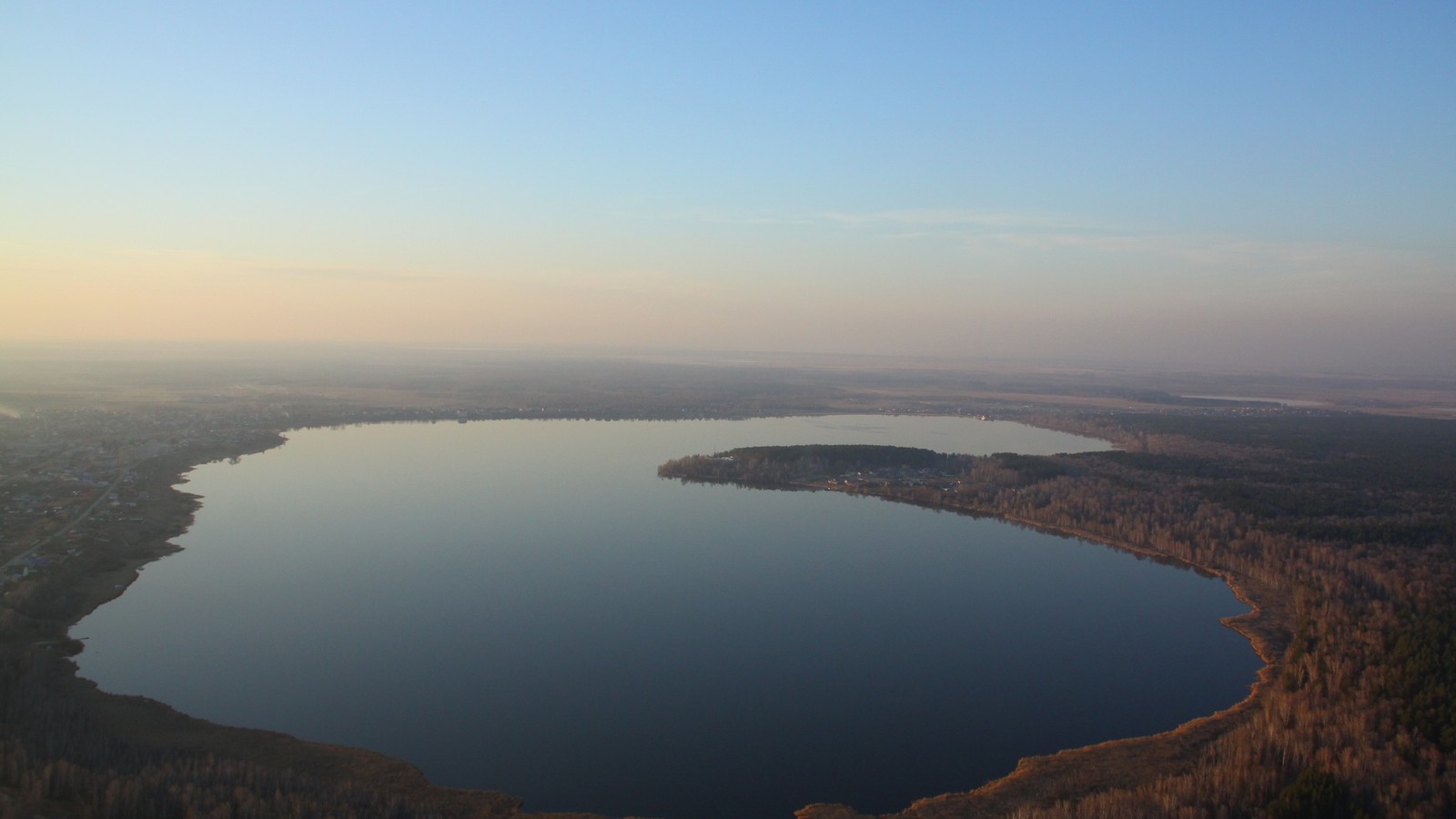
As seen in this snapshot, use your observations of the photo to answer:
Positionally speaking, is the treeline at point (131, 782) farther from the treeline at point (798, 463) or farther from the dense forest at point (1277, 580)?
the treeline at point (798, 463)

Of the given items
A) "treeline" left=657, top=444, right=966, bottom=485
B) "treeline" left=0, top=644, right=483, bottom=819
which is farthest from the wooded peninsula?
"treeline" left=657, top=444, right=966, bottom=485

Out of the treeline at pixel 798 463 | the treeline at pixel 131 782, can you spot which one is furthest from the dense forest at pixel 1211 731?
the treeline at pixel 798 463

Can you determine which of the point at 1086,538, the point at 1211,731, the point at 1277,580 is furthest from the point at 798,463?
the point at 1211,731

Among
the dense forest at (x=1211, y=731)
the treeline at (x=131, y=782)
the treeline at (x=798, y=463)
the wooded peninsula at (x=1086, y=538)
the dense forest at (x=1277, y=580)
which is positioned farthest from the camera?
the treeline at (x=798, y=463)

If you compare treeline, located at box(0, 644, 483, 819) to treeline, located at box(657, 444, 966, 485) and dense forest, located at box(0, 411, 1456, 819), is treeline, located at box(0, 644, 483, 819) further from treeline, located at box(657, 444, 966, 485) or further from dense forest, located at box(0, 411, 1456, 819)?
treeline, located at box(657, 444, 966, 485)

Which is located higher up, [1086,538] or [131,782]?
[131,782]

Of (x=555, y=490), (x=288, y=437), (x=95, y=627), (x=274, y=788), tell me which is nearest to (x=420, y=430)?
(x=288, y=437)

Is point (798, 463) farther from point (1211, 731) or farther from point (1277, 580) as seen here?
point (1211, 731)

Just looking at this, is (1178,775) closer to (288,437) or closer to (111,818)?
(111,818)
